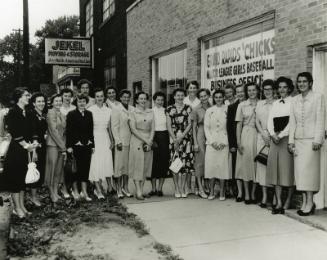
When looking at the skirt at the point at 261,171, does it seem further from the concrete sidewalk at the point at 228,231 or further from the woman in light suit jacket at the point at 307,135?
the woman in light suit jacket at the point at 307,135

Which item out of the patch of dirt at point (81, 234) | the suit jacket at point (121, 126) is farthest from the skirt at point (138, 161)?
the patch of dirt at point (81, 234)

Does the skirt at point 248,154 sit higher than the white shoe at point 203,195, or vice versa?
the skirt at point 248,154

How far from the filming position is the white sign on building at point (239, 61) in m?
7.93

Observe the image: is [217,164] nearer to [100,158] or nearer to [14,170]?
[100,158]

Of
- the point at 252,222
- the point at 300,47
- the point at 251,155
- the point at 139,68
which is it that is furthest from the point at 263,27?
the point at 139,68

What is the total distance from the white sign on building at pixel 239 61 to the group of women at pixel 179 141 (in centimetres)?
76

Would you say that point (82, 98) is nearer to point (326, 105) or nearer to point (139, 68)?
point (326, 105)

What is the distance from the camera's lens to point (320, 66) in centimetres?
661

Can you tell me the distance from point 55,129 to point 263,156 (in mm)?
3199

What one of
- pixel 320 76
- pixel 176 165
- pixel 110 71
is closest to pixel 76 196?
pixel 176 165

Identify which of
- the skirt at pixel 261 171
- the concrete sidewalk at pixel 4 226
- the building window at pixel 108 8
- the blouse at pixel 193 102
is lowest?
the concrete sidewalk at pixel 4 226

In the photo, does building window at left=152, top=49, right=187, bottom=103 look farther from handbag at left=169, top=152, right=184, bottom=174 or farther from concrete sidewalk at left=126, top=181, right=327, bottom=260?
concrete sidewalk at left=126, top=181, right=327, bottom=260

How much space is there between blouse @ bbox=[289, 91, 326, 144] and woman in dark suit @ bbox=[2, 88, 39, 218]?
360 cm

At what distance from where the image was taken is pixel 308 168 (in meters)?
6.10
